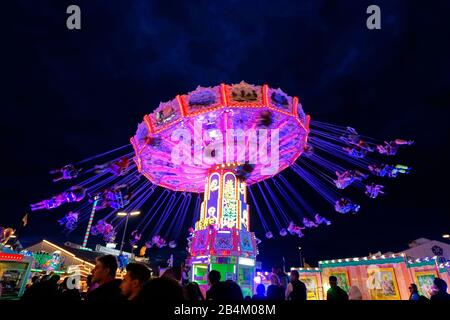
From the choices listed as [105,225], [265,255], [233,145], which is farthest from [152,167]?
[265,255]

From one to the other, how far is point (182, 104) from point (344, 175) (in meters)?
10.3

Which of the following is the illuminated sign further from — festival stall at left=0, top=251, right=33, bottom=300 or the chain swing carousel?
festival stall at left=0, top=251, right=33, bottom=300

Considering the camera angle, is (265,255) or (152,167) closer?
(152,167)

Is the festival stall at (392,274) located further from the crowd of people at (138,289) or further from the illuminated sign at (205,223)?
the crowd of people at (138,289)

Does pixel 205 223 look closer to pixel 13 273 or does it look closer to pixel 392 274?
pixel 13 273

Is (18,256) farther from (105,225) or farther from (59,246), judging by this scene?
(59,246)

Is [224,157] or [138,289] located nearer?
[138,289]

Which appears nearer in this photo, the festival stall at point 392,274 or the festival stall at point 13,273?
the festival stall at point 13,273

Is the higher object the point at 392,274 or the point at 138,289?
the point at 392,274

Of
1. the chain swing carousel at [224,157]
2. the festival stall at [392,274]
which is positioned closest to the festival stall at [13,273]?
the chain swing carousel at [224,157]

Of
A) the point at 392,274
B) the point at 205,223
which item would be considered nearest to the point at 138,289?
the point at 205,223

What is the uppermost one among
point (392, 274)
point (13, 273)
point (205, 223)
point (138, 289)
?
point (205, 223)
